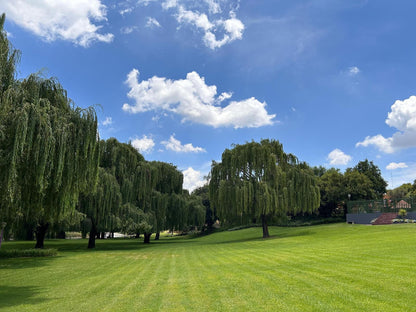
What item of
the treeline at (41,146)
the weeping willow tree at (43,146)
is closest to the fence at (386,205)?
the treeline at (41,146)

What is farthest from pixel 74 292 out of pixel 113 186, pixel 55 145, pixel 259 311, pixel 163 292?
pixel 113 186

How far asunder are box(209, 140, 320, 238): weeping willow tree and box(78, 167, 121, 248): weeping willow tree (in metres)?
9.57

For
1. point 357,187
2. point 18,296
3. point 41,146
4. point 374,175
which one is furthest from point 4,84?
point 374,175

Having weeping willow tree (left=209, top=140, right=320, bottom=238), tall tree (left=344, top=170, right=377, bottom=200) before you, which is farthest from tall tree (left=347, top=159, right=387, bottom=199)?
weeping willow tree (left=209, top=140, right=320, bottom=238)

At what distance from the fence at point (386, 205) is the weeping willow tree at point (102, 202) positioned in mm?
28717

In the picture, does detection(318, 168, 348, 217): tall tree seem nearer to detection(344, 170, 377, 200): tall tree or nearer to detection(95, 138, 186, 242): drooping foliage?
detection(344, 170, 377, 200): tall tree

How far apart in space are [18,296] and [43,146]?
178 inches

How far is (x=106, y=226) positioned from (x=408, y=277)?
22.9 meters

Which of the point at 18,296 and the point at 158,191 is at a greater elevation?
the point at 158,191

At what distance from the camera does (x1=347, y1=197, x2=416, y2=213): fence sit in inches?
Answer: 1384

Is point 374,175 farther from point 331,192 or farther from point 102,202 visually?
point 102,202

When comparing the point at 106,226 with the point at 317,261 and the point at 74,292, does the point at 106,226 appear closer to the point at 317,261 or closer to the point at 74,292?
the point at 74,292

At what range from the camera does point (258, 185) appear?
29.3 metres

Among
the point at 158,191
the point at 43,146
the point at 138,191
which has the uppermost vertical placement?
the point at 158,191
